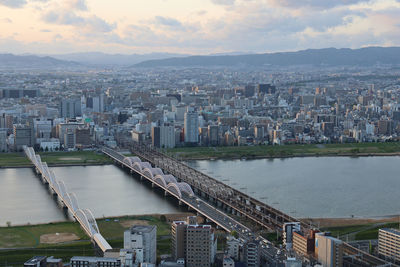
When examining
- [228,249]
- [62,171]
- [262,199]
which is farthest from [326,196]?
[62,171]

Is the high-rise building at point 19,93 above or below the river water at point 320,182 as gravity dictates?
above

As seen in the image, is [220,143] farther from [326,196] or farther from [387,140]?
[326,196]

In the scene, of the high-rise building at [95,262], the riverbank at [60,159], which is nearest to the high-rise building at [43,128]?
the riverbank at [60,159]

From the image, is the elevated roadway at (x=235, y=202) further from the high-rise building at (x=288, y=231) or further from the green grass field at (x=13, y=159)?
the green grass field at (x=13, y=159)

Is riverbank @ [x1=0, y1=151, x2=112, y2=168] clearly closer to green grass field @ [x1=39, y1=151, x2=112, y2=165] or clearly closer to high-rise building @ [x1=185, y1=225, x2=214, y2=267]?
green grass field @ [x1=39, y1=151, x2=112, y2=165]

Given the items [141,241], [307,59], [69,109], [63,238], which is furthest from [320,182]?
[307,59]

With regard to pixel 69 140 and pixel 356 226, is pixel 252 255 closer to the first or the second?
pixel 356 226
